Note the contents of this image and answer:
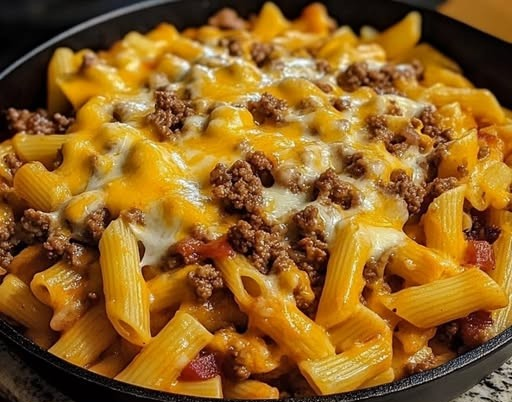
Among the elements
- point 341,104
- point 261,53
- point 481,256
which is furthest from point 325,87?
point 481,256

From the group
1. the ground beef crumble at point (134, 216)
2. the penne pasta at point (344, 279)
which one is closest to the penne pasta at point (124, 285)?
the ground beef crumble at point (134, 216)

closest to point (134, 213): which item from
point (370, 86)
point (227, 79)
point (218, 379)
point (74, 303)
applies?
point (74, 303)

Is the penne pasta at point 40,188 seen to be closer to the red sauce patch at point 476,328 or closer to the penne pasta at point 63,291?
the penne pasta at point 63,291

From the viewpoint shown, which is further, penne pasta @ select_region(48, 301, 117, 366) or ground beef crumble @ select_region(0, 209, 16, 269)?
ground beef crumble @ select_region(0, 209, 16, 269)

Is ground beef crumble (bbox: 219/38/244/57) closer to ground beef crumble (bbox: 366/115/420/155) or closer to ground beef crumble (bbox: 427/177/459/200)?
ground beef crumble (bbox: 366/115/420/155)

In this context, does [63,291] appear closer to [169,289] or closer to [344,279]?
[169,289]

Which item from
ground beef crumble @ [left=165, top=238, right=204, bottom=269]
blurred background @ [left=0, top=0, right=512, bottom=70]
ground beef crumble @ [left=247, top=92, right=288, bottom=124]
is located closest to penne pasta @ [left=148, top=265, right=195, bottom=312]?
ground beef crumble @ [left=165, top=238, right=204, bottom=269]
